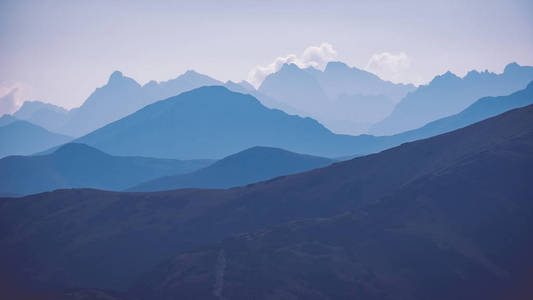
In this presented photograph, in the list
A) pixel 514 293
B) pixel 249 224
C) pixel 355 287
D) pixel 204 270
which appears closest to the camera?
pixel 514 293

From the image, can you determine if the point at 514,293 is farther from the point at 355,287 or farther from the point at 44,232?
the point at 44,232

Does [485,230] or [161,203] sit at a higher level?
[161,203]

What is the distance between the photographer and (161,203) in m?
163

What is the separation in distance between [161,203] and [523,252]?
10084 cm

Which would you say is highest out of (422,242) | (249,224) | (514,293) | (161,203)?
(161,203)

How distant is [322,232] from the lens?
397ft

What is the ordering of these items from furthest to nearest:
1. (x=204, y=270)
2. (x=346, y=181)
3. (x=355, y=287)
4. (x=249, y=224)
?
(x=346, y=181) → (x=249, y=224) → (x=204, y=270) → (x=355, y=287)

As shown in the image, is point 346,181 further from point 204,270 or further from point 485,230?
point 204,270

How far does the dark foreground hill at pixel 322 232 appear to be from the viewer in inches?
3971

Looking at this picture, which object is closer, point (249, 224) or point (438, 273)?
point (438, 273)

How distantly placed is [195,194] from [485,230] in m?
87.0

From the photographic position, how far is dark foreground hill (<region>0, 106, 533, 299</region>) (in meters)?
101

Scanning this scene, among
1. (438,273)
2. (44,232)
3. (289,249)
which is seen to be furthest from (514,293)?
(44,232)

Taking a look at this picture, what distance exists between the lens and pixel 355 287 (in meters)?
98.7
